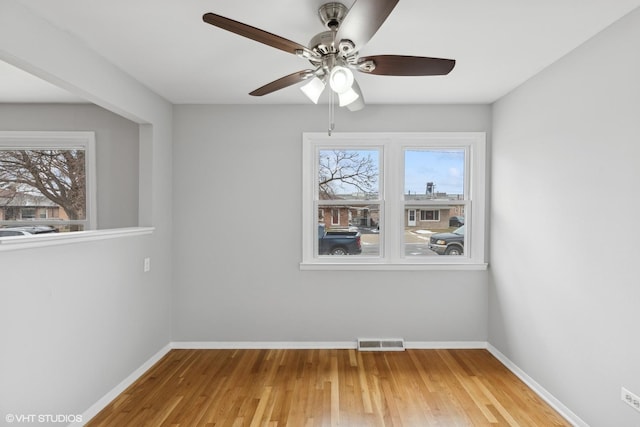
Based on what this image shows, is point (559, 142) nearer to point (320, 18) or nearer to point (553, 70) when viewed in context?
point (553, 70)

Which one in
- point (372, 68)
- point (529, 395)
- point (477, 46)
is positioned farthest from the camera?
point (529, 395)

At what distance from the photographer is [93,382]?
94.9 inches

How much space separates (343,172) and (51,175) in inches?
115

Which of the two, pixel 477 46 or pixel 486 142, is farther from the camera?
pixel 486 142

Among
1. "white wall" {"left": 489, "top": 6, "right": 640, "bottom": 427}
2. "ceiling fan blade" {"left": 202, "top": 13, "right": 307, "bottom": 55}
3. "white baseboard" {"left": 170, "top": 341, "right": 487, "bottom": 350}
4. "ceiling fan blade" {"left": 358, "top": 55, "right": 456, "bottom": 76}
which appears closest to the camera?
"ceiling fan blade" {"left": 202, "top": 13, "right": 307, "bottom": 55}

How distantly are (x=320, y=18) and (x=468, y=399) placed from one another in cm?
276

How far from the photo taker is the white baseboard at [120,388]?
235 centimetres

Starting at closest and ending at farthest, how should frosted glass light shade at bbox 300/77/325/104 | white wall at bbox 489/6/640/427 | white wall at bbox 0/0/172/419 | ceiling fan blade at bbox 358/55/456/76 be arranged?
1. ceiling fan blade at bbox 358/55/456/76
2. white wall at bbox 0/0/172/419
3. white wall at bbox 489/6/640/427
4. frosted glass light shade at bbox 300/77/325/104

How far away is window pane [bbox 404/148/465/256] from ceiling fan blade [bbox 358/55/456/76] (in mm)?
1856

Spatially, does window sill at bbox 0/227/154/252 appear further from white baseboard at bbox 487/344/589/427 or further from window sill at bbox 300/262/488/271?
white baseboard at bbox 487/344/589/427

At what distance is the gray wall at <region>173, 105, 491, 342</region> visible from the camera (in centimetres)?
354

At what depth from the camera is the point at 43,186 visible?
3486 mm

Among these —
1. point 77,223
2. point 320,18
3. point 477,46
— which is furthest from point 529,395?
point 77,223

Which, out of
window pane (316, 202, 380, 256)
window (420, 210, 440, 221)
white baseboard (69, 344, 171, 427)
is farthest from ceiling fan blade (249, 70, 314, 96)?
white baseboard (69, 344, 171, 427)
